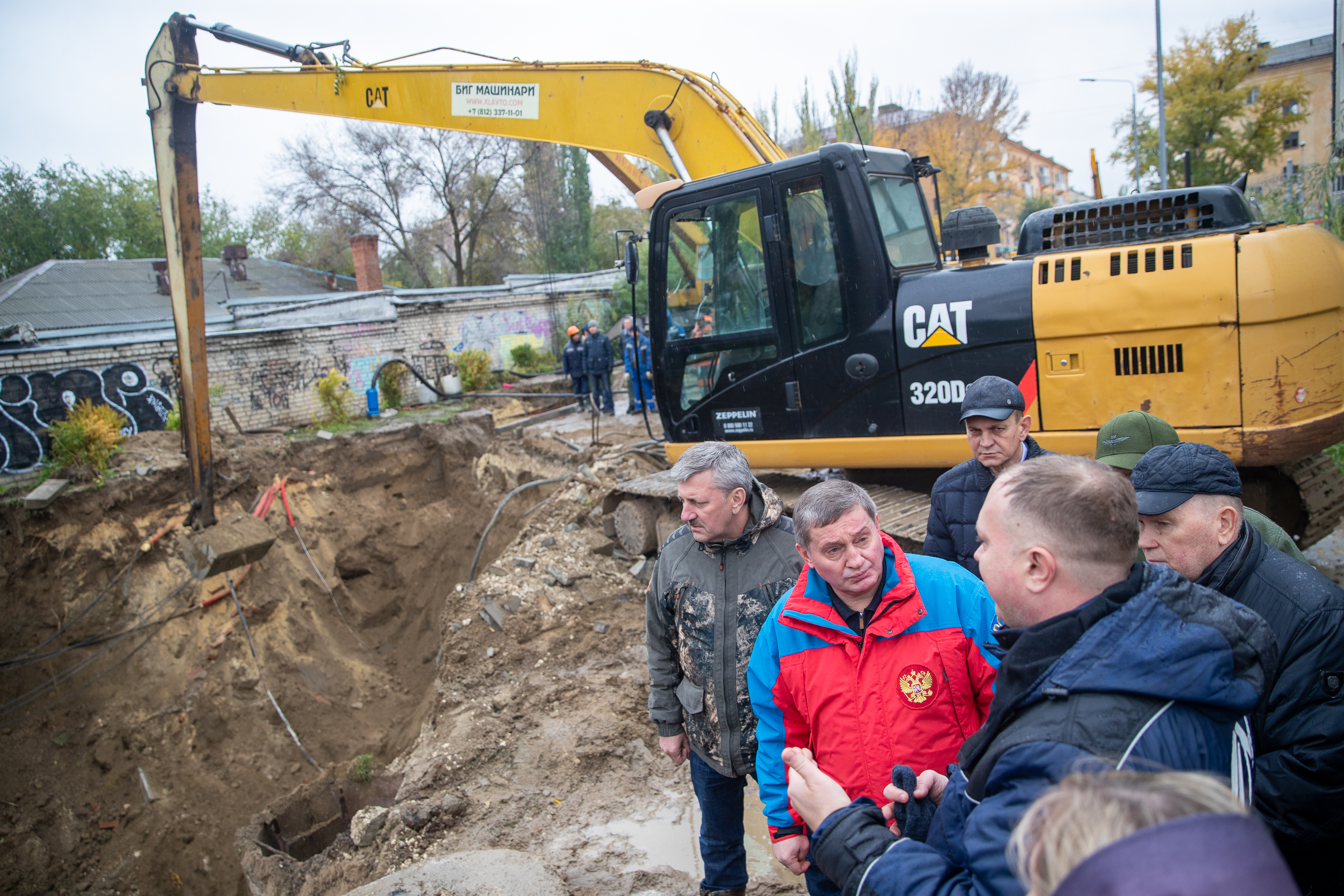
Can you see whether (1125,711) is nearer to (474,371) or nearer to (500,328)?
(474,371)

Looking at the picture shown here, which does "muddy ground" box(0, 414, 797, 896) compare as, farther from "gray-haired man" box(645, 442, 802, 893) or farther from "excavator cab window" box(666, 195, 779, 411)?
"excavator cab window" box(666, 195, 779, 411)

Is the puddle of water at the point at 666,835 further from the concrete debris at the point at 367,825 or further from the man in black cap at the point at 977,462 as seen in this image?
the man in black cap at the point at 977,462

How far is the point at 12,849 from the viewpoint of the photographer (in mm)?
6438

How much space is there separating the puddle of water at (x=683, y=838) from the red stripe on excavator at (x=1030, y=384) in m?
2.80

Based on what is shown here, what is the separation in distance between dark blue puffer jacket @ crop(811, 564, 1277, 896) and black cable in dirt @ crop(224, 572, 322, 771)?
7.55 meters

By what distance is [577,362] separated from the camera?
1448 centimetres

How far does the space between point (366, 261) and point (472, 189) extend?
424 inches

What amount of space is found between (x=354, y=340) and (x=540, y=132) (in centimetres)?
936

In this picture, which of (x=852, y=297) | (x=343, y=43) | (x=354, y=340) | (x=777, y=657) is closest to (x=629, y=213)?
(x=354, y=340)

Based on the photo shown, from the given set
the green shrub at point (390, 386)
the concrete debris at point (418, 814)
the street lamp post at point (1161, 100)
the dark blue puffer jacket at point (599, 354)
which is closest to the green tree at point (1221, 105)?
the street lamp post at point (1161, 100)

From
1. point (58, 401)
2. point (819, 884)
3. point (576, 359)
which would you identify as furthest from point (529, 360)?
point (819, 884)

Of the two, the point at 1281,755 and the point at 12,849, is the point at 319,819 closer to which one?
the point at 12,849

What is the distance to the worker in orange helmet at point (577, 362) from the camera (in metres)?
14.5

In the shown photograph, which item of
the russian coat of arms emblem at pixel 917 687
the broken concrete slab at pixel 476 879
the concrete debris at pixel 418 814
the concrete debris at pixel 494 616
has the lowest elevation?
the concrete debris at pixel 418 814
